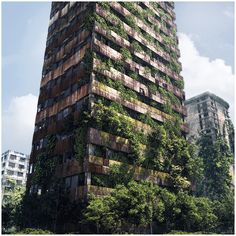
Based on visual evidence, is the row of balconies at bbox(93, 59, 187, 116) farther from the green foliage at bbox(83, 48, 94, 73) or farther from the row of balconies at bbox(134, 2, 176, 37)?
the row of balconies at bbox(134, 2, 176, 37)

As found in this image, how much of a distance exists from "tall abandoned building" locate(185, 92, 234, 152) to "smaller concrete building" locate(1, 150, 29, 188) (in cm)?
5335

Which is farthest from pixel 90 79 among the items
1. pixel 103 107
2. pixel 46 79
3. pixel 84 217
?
pixel 84 217

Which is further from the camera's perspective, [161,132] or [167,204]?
[161,132]

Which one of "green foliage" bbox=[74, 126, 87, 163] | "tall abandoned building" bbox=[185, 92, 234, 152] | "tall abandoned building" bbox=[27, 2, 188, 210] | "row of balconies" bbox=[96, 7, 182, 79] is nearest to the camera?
"green foliage" bbox=[74, 126, 87, 163]

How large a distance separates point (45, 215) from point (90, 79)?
17055 millimetres

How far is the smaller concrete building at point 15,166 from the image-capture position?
323 ft

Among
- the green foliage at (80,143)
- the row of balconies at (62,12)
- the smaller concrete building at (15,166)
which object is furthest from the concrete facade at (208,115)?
Answer: the smaller concrete building at (15,166)

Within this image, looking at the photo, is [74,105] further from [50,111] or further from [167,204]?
[167,204]

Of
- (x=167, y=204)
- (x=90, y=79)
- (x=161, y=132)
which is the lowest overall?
(x=167, y=204)

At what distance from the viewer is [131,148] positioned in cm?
4078

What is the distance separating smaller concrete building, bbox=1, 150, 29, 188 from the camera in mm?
98431

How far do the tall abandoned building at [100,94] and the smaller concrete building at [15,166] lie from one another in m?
56.5

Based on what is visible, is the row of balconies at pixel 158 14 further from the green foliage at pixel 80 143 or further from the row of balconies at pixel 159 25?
the green foliage at pixel 80 143

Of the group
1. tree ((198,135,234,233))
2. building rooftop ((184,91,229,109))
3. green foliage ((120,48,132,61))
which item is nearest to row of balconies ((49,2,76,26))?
green foliage ((120,48,132,61))
